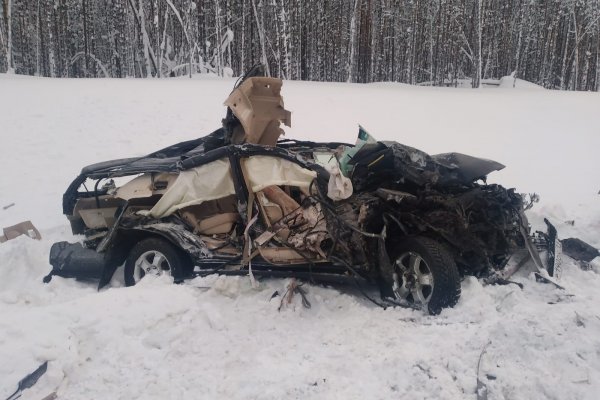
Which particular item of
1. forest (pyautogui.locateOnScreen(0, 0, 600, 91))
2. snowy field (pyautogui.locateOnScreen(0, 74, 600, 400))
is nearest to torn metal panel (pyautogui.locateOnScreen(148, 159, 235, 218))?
snowy field (pyautogui.locateOnScreen(0, 74, 600, 400))

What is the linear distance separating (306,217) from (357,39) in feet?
92.3

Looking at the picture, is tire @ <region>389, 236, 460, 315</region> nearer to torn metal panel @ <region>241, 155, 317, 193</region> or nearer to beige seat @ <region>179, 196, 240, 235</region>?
torn metal panel @ <region>241, 155, 317, 193</region>

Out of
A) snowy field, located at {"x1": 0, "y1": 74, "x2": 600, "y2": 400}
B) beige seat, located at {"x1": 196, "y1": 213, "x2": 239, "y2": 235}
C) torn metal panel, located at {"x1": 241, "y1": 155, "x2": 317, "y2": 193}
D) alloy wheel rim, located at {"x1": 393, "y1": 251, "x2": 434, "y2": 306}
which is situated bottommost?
snowy field, located at {"x1": 0, "y1": 74, "x2": 600, "y2": 400}

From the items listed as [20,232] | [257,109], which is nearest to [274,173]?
[257,109]

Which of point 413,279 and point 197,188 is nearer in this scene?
point 413,279

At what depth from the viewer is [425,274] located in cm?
391

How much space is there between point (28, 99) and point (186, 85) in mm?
4786

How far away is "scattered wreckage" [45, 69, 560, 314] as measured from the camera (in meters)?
4.01

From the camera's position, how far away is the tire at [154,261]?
4625mm

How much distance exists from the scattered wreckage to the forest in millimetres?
21767

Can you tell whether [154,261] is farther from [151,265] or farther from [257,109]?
[257,109]

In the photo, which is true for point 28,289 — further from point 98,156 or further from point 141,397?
point 98,156

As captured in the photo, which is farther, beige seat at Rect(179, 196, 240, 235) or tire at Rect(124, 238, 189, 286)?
beige seat at Rect(179, 196, 240, 235)

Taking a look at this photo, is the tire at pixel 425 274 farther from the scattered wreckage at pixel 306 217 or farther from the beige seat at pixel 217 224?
the beige seat at pixel 217 224
